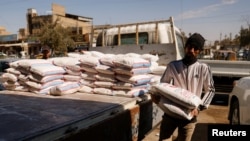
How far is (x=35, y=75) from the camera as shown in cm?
413

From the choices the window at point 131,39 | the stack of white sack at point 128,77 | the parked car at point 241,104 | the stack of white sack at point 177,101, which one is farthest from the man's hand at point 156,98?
the window at point 131,39

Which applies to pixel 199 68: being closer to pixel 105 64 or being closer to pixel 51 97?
pixel 105 64

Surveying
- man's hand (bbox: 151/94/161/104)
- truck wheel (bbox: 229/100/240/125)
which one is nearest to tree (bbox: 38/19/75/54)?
truck wheel (bbox: 229/100/240/125)

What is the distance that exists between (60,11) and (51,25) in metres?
22.5

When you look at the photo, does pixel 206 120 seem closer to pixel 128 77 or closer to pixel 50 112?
pixel 128 77

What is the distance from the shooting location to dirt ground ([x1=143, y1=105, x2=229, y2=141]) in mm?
3858

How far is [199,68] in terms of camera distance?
9.12 feet

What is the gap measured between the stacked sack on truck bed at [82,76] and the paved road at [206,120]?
0.67m

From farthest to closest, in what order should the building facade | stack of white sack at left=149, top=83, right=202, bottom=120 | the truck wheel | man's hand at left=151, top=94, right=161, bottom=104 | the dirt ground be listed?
the building facade < the truck wheel < the dirt ground < man's hand at left=151, top=94, right=161, bottom=104 < stack of white sack at left=149, top=83, right=202, bottom=120

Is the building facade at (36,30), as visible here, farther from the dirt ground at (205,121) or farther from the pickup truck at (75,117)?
the pickup truck at (75,117)

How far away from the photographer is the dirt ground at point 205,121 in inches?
152

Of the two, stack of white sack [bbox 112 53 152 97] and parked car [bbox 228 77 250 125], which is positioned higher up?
stack of white sack [bbox 112 53 152 97]

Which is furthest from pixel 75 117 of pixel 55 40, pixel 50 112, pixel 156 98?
pixel 55 40

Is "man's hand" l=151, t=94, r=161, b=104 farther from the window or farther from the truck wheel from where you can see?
the window
